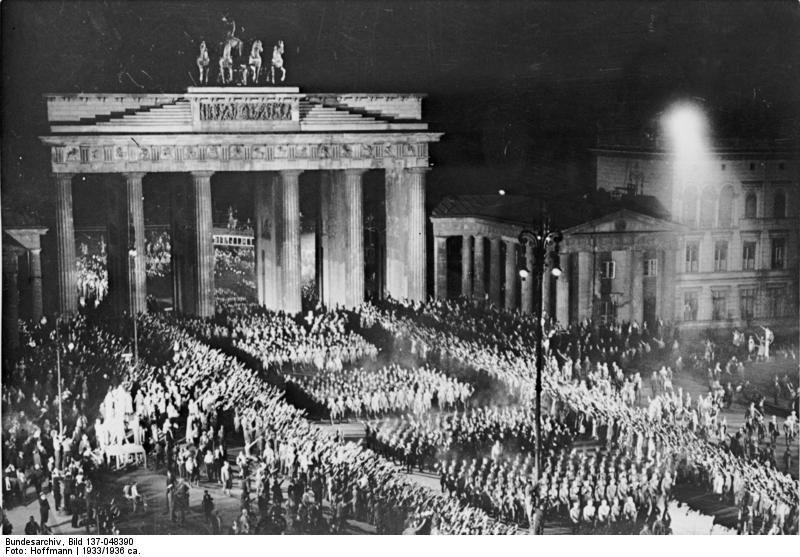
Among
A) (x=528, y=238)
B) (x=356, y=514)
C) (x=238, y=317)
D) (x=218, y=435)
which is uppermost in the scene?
(x=528, y=238)

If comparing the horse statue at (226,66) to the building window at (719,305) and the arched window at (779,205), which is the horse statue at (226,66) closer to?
the building window at (719,305)

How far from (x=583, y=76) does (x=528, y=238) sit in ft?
5.37

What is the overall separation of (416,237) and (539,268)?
4.10 feet

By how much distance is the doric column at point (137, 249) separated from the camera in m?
10.6

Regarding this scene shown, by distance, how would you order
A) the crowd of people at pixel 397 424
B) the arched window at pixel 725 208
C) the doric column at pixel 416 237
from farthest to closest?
the doric column at pixel 416 237, the arched window at pixel 725 208, the crowd of people at pixel 397 424

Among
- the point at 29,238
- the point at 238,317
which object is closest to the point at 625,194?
the point at 238,317

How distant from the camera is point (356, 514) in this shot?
10297 millimetres

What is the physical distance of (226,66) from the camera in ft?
34.2

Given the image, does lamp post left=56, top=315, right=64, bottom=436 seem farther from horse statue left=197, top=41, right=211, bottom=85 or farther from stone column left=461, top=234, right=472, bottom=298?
stone column left=461, top=234, right=472, bottom=298

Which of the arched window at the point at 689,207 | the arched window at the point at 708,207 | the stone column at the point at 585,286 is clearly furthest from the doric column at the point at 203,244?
the arched window at the point at 708,207

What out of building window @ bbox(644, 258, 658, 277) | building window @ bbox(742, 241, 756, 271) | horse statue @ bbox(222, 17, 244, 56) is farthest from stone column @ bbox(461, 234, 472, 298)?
horse statue @ bbox(222, 17, 244, 56)

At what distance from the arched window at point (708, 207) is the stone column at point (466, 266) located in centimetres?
228

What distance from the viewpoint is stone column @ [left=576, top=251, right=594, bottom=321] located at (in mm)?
10734

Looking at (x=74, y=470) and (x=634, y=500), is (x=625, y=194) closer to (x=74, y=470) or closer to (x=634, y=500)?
(x=634, y=500)
